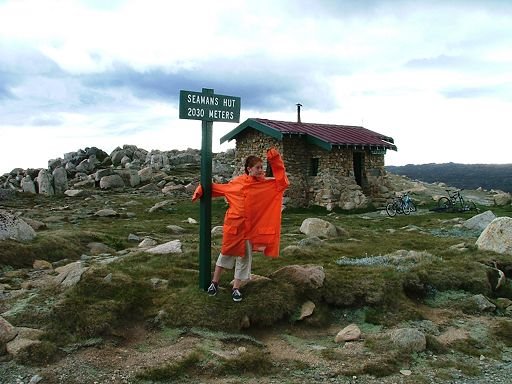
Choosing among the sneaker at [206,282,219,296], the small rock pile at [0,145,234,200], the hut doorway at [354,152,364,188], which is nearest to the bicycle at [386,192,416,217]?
the hut doorway at [354,152,364,188]

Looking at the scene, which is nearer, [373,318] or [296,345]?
[296,345]

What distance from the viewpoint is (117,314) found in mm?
7711

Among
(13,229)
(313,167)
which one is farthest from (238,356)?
(313,167)

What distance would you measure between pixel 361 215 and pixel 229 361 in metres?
19.1

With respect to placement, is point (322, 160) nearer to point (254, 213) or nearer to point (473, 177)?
point (254, 213)

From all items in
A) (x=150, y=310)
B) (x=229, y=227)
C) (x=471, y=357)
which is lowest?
(x=471, y=357)

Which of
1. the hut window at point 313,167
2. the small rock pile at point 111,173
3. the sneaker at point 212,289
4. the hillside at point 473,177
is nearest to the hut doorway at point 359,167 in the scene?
the hut window at point 313,167

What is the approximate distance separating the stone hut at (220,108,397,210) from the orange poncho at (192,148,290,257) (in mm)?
17069

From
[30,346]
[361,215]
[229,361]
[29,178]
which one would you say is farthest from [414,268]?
[29,178]

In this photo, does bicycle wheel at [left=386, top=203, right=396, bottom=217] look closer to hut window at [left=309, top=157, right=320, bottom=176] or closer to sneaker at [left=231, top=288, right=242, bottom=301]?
hut window at [left=309, top=157, right=320, bottom=176]

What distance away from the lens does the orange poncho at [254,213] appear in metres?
8.31

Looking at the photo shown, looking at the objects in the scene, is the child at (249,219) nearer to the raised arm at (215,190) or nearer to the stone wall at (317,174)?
the raised arm at (215,190)

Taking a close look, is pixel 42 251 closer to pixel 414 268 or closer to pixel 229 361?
pixel 229 361

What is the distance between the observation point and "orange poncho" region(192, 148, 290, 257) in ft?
27.3
